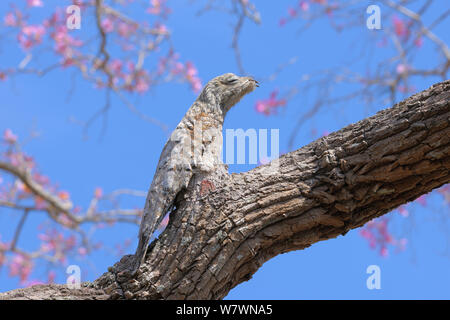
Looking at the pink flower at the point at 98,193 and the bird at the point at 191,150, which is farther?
the pink flower at the point at 98,193

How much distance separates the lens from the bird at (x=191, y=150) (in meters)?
2.58

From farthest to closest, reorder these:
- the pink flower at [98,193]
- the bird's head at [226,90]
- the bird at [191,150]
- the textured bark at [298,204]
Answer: the pink flower at [98,193], the bird's head at [226,90], the bird at [191,150], the textured bark at [298,204]

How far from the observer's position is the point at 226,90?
3.10m

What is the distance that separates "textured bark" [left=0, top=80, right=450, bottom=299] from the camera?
2404mm

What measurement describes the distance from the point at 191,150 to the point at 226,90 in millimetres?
594

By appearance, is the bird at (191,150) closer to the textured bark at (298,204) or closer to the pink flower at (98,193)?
the textured bark at (298,204)

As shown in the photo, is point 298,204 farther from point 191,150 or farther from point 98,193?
point 98,193

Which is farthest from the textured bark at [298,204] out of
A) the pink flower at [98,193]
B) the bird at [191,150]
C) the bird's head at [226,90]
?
the pink flower at [98,193]

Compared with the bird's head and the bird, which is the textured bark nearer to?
the bird

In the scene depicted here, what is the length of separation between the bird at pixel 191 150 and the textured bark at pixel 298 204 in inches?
4.3
